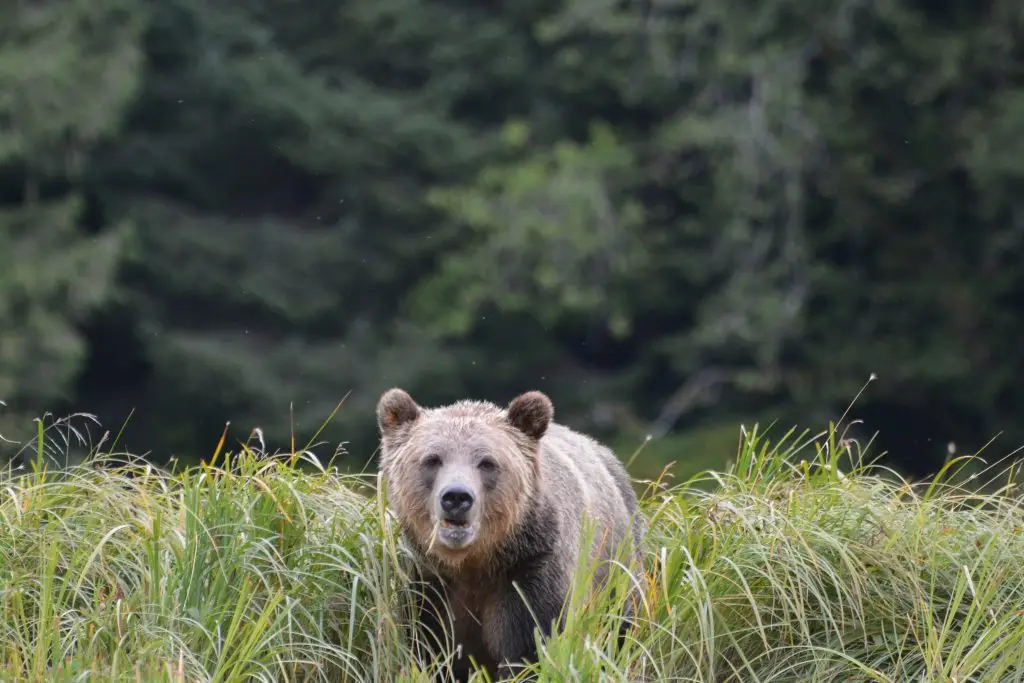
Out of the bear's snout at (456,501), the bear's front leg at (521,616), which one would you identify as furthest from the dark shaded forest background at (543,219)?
the bear's snout at (456,501)

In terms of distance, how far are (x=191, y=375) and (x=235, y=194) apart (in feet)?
13.6

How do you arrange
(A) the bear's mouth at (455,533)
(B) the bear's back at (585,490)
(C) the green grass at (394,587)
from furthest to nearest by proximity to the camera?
(B) the bear's back at (585,490), (A) the bear's mouth at (455,533), (C) the green grass at (394,587)

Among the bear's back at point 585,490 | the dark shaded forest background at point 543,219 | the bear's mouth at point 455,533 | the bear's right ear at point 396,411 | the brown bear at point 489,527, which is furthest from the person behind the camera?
the dark shaded forest background at point 543,219

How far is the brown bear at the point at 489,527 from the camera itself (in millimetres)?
5352

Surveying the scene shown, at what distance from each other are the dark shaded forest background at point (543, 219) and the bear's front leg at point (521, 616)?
44.6 ft

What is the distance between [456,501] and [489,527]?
0.50 ft

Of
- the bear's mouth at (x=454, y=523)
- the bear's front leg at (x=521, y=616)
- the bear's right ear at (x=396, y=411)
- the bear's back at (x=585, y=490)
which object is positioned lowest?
the bear's front leg at (x=521, y=616)

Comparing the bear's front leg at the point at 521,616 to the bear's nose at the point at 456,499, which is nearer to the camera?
the bear's nose at the point at 456,499

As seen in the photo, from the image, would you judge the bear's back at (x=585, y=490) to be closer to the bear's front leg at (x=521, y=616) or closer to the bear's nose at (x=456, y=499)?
the bear's front leg at (x=521, y=616)

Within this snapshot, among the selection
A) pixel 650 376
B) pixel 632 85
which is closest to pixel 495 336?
pixel 650 376

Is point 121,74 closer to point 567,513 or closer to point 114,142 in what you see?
point 114,142

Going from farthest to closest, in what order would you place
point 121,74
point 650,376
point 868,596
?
point 650,376
point 121,74
point 868,596

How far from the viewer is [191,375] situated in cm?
2027

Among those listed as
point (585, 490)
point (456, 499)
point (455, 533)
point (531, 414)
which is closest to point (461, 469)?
point (456, 499)
